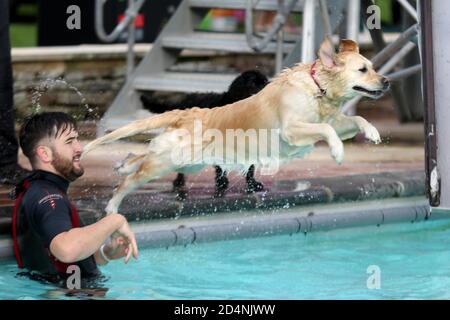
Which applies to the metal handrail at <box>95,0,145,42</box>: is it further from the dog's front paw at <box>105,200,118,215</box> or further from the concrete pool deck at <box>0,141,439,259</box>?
the dog's front paw at <box>105,200,118,215</box>

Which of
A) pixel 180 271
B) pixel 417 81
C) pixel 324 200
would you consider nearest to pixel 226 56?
pixel 417 81

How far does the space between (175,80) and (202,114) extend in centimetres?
451

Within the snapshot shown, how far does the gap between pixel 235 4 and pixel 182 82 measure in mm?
842

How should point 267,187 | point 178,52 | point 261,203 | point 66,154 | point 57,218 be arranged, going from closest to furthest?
point 57,218, point 66,154, point 261,203, point 267,187, point 178,52

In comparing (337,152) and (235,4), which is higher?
(235,4)

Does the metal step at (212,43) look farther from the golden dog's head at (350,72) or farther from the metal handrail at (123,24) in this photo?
the golden dog's head at (350,72)

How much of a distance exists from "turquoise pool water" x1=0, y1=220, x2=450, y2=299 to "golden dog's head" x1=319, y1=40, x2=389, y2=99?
1.21 meters

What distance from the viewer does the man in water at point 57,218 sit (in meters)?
5.41

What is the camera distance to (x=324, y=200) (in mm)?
8273

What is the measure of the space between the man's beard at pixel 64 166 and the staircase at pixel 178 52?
444 cm

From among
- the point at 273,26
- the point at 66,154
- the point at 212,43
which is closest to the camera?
the point at 66,154

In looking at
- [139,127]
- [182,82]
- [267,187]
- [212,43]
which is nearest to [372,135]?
[139,127]

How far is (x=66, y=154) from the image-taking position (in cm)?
572

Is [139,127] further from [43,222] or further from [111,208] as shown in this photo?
[43,222]
